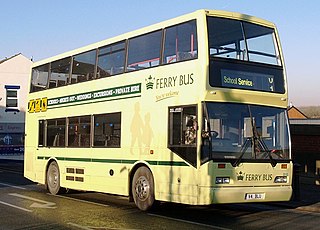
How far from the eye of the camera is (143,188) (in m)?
12.6

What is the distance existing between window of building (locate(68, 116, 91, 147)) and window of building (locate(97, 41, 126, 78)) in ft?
4.93

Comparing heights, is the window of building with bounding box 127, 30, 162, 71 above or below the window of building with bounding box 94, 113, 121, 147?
above

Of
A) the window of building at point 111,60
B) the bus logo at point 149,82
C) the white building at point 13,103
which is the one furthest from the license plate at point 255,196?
the white building at point 13,103

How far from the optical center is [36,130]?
18.5 m

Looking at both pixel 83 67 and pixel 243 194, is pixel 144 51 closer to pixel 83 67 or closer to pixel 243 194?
pixel 83 67

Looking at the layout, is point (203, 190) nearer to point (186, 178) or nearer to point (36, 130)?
point (186, 178)

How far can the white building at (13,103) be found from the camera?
4631 cm

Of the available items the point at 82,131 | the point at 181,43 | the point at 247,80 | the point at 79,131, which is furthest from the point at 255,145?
the point at 79,131

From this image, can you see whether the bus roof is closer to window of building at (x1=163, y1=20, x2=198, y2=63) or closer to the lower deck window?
window of building at (x1=163, y1=20, x2=198, y2=63)

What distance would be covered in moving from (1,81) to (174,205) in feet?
123

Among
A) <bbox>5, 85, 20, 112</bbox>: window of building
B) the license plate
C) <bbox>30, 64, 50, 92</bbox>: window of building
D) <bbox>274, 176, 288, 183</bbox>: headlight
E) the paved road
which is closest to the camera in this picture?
the paved road

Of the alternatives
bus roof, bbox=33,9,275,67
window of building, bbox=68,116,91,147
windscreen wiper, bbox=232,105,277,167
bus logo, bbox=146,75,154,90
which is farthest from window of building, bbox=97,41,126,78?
windscreen wiper, bbox=232,105,277,167

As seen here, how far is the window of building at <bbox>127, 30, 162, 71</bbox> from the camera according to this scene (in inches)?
502

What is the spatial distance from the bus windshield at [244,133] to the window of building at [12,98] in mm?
39303
